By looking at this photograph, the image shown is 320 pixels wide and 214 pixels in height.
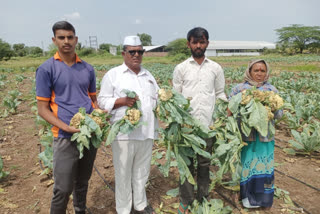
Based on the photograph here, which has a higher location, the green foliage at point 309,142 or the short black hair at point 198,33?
the short black hair at point 198,33

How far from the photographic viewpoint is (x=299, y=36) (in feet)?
188

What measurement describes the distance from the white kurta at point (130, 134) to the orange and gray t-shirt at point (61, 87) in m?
0.25

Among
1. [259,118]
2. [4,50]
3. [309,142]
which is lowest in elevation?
[309,142]

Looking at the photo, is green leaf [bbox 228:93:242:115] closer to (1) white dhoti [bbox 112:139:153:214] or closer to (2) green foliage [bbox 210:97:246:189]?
(2) green foliage [bbox 210:97:246:189]

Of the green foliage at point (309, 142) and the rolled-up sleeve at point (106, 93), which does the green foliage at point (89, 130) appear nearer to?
the rolled-up sleeve at point (106, 93)

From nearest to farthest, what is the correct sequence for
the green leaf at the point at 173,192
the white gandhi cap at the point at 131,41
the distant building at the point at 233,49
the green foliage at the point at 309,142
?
the white gandhi cap at the point at 131,41, the green leaf at the point at 173,192, the green foliage at the point at 309,142, the distant building at the point at 233,49

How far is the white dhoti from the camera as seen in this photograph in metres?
2.31

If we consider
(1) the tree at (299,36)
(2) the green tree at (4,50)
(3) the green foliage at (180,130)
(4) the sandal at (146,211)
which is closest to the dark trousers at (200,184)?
(3) the green foliage at (180,130)

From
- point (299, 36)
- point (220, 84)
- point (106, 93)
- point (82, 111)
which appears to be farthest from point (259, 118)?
point (299, 36)

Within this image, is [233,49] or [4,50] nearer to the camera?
[4,50]

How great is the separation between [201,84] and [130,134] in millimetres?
955

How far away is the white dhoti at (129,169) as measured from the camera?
2314 millimetres

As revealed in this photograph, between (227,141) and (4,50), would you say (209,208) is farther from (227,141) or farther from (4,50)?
(4,50)

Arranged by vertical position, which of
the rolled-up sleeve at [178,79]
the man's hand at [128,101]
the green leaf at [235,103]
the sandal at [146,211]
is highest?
the rolled-up sleeve at [178,79]
